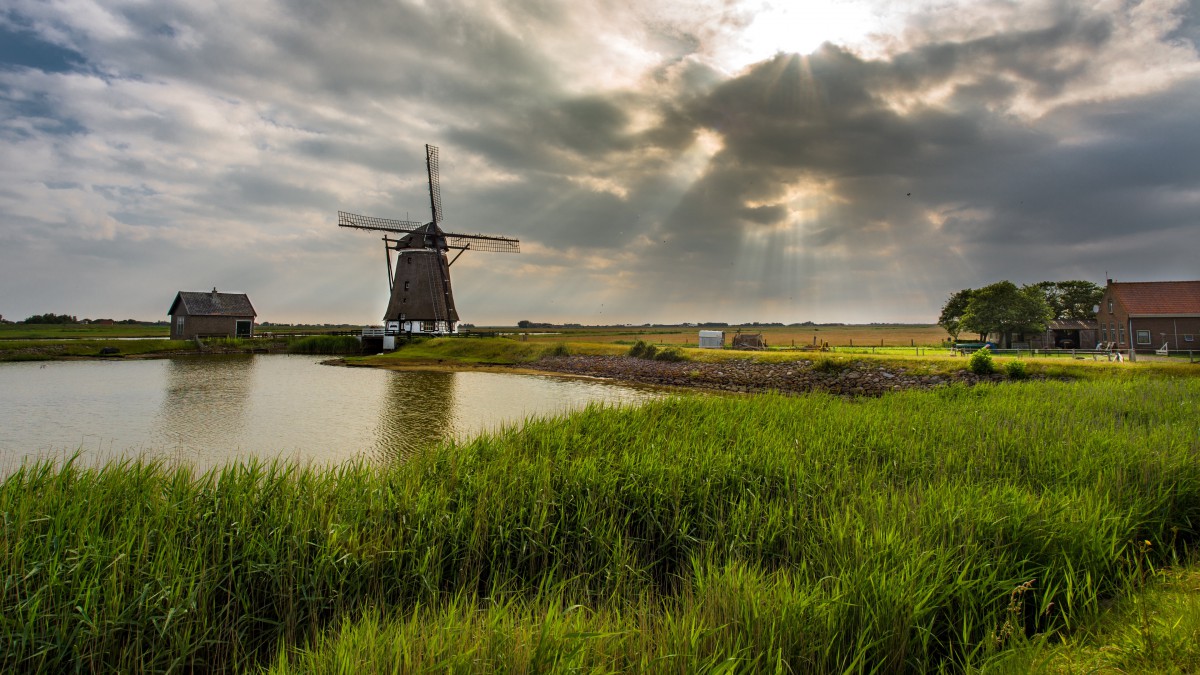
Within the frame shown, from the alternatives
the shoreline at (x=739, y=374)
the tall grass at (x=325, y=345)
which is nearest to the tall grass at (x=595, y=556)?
the shoreline at (x=739, y=374)

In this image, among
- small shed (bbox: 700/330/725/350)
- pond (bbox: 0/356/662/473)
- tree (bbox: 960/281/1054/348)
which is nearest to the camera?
pond (bbox: 0/356/662/473)

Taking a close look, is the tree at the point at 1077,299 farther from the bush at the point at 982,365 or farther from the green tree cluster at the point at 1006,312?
the bush at the point at 982,365

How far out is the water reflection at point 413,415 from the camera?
15.8m

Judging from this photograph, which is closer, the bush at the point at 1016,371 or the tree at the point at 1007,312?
the bush at the point at 1016,371

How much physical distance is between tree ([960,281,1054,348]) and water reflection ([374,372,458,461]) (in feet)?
171

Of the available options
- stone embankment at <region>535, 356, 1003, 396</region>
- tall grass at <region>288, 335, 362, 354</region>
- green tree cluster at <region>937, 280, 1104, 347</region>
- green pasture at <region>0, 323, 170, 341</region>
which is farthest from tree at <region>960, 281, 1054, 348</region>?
green pasture at <region>0, 323, 170, 341</region>

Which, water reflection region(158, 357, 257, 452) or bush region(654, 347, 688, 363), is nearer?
water reflection region(158, 357, 257, 452)

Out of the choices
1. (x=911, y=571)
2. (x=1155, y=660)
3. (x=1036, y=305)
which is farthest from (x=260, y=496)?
(x=1036, y=305)

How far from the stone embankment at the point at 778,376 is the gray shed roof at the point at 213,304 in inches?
2100

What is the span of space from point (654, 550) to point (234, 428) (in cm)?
1831

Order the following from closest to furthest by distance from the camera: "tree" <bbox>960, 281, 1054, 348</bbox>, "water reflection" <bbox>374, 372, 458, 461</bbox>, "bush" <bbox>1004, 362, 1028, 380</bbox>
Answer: "water reflection" <bbox>374, 372, 458, 461</bbox>
"bush" <bbox>1004, 362, 1028, 380</bbox>
"tree" <bbox>960, 281, 1054, 348</bbox>

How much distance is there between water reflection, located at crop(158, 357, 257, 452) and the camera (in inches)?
649

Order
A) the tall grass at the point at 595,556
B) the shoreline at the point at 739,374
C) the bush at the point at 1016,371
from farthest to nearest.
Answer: the shoreline at the point at 739,374, the bush at the point at 1016,371, the tall grass at the point at 595,556

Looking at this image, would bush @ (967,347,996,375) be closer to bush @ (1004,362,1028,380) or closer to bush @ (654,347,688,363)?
bush @ (1004,362,1028,380)
